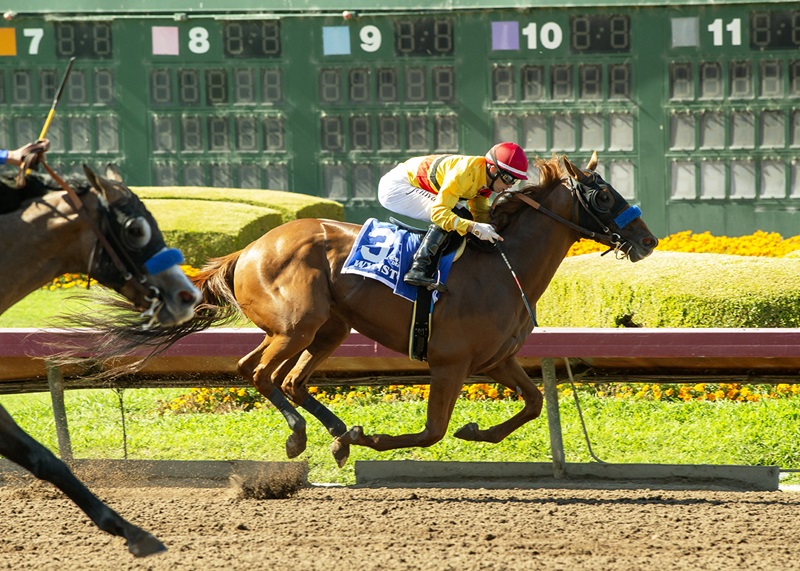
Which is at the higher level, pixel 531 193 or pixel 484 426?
pixel 531 193

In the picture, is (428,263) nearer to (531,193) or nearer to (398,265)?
(398,265)

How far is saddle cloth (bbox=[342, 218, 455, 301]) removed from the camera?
6.27 metres

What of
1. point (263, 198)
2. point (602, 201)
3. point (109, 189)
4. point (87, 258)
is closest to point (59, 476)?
point (87, 258)

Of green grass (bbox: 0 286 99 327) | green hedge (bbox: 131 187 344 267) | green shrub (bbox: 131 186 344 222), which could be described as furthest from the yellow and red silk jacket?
green shrub (bbox: 131 186 344 222)

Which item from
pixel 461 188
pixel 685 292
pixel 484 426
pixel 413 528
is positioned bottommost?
pixel 484 426

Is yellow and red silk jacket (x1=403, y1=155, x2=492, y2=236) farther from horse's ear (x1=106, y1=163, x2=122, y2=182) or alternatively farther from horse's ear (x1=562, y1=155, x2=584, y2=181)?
horse's ear (x1=106, y1=163, x2=122, y2=182)

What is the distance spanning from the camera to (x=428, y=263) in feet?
20.5

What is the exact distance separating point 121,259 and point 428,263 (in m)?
2.13

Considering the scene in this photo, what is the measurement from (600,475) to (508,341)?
105cm

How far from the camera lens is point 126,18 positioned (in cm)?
1271

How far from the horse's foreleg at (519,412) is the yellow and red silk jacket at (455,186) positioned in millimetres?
819

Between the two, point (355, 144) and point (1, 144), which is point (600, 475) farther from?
point (1, 144)

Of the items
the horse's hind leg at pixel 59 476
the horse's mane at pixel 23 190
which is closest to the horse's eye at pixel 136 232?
the horse's mane at pixel 23 190

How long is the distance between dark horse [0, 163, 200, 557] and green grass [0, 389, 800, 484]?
2701mm
